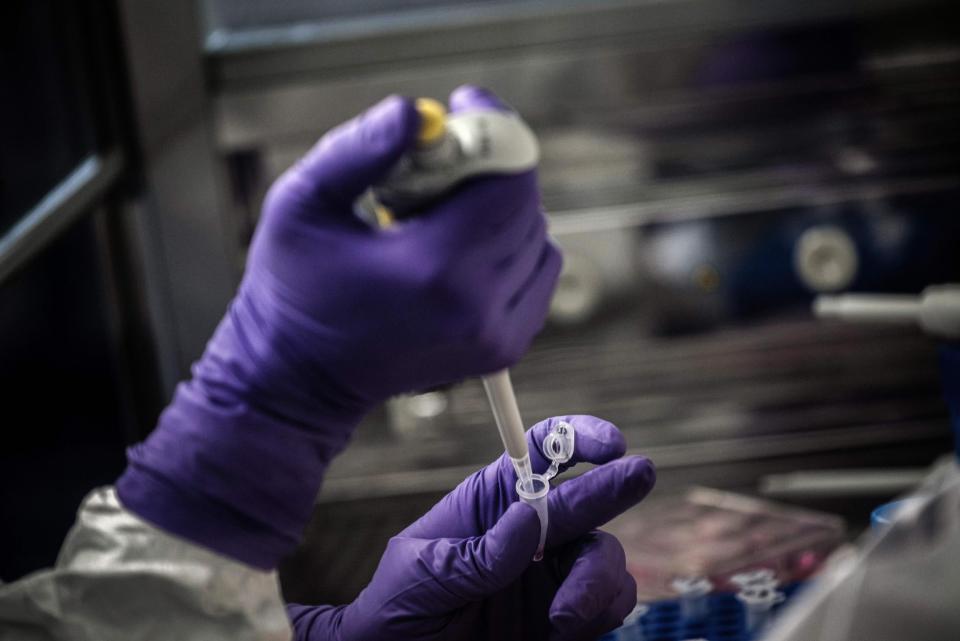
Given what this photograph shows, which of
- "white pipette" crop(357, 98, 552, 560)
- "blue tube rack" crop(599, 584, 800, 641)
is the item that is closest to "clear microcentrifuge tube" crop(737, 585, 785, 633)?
"blue tube rack" crop(599, 584, 800, 641)

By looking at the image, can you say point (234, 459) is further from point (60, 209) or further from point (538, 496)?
point (60, 209)

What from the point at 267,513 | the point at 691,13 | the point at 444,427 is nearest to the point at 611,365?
the point at 444,427

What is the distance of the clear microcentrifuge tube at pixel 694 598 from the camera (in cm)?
96

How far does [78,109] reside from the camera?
166 cm

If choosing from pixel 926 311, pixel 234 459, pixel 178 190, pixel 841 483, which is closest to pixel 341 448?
pixel 234 459

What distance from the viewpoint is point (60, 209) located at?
1.41m

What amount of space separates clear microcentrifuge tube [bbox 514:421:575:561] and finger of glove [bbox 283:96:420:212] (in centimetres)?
26

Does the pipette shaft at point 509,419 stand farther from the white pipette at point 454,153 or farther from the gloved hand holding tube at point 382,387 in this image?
the white pipette at point 454,153

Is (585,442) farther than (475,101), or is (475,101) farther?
(585,442)

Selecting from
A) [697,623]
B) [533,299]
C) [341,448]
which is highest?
[533,299]

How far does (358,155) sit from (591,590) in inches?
14.2

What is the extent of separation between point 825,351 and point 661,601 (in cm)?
89

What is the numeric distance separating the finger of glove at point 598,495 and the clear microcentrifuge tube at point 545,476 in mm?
11

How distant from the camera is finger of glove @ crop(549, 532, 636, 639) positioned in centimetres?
79
